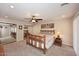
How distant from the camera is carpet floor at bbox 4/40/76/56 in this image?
149 cm

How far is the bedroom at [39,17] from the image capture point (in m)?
1.45

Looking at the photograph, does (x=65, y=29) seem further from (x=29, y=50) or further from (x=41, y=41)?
(x=29, y=50)

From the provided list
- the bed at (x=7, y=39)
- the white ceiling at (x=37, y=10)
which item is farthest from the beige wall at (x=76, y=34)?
the bed at (x=7, y=39)

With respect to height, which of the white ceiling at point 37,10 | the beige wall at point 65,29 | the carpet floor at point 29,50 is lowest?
the carpet floor at point 29,50

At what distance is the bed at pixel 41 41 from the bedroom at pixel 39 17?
0.27 feet

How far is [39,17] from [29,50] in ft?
2.24

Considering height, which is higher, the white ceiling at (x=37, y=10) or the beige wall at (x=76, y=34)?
the white ceiling at (x=37, y=10)

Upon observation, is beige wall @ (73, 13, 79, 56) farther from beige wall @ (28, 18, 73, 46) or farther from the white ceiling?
the white ceiling

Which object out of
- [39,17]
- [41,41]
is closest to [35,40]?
[41,41]

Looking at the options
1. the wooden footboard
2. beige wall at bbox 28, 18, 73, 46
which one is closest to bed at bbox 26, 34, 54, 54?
the wooden footboard

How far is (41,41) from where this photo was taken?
5.03ft

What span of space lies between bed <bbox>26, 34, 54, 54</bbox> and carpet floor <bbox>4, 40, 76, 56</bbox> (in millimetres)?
71

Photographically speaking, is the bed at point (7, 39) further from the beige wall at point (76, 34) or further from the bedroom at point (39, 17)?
the beige wall at point (76, 34)

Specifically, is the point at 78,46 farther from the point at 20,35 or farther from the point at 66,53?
the point at 20,35
